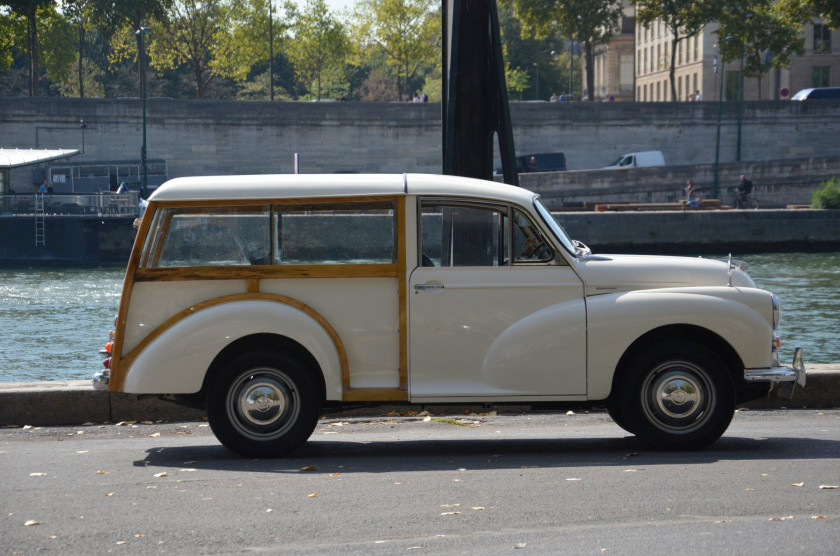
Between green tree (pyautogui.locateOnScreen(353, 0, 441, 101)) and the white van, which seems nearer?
the white van

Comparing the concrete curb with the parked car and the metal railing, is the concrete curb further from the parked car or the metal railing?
the parked car

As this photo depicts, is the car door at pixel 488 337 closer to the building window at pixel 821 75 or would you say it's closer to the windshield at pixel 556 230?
the windshield at pixel 556 230

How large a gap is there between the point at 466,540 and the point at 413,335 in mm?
2251

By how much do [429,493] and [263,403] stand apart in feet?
4.93

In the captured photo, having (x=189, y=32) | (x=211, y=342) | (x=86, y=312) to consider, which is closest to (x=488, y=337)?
(x=211, y=342)

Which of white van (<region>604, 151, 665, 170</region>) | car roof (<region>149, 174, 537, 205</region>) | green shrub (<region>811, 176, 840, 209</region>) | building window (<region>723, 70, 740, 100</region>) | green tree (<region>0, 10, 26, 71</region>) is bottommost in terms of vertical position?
car roof (<region>149, 174, 537, 205</region>)

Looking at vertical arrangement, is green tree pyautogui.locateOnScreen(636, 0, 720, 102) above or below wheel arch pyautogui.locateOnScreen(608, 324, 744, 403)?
above

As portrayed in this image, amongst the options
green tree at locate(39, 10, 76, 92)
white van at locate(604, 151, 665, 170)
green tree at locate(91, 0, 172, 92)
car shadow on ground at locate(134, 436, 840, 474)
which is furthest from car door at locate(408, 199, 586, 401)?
green tree at locate(39, 10, 76, 92)

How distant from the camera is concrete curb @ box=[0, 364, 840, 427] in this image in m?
8.52

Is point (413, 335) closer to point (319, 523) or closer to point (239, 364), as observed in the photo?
point (239, 364)

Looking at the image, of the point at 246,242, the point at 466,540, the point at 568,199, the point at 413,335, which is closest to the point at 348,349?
the point at 413,335

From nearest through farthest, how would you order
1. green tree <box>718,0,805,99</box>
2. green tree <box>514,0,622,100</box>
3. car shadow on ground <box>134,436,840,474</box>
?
car shadow on ground <box>134,436,840,474</box>, green tree <box>718,0,805,99</box>, green tree <box>514,0,622,100</box>

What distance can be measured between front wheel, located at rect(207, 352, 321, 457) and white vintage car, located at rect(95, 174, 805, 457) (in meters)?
0.01

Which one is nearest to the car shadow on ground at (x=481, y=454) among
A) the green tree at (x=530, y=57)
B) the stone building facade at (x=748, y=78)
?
the stone building facade at (x=748, y=78)
